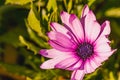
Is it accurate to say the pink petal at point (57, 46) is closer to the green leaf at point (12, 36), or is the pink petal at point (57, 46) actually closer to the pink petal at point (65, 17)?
the pink petal at point (65, 17)

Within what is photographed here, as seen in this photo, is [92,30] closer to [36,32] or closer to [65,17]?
[65,17]

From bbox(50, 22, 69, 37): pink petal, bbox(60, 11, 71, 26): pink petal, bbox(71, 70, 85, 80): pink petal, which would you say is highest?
bbox(60, 11, 71, 26): pink petal

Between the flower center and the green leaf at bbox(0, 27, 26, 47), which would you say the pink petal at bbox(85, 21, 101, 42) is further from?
the green leaf at bbox(0, 27, 26, 47)

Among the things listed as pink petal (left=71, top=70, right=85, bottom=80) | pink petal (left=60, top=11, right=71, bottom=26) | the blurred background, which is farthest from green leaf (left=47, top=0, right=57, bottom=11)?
pink petal (left=71, top=70, right=85, bottom=80)

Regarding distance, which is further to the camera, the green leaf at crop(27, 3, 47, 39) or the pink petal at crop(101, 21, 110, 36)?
the green leaf at crop(27, 3, 47, 39)

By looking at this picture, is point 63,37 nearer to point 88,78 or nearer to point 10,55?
point 88,78

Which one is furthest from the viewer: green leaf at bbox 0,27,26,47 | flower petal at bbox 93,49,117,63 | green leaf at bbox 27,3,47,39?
green leaf at bbox 0,27,26,47
